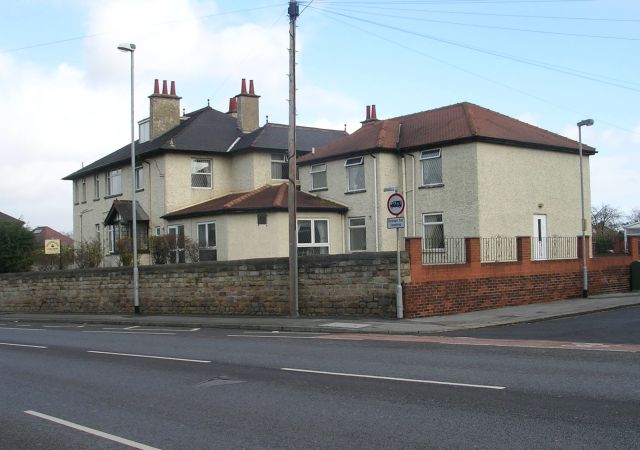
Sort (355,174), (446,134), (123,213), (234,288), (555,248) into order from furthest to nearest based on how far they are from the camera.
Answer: (123,213)
(355,174)
(446,134)
(555,248)
(234,288)

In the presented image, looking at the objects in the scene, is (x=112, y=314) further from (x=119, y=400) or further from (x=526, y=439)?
(x=526, y=439)

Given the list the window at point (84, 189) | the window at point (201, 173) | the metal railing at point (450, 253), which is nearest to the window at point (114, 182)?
the window at point (84, 189)

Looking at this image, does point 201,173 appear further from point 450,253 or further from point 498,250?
point 450,253

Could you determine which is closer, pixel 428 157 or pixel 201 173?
pixel 428 157

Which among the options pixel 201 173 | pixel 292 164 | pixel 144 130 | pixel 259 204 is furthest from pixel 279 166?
pixel 292 164

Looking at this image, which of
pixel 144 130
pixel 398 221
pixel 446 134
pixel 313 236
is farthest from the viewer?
pixel 144 130

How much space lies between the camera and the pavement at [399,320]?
17.8 m

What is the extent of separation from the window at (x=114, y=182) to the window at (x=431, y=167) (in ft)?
61.6

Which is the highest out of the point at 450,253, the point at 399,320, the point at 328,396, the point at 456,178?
the point at 456,178

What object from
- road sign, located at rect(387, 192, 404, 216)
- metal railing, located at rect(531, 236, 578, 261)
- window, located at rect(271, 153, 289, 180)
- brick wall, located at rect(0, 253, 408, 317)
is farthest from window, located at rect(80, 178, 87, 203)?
road sign, located at rect(387, 192, 404, 216)

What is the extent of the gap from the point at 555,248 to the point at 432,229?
507cm

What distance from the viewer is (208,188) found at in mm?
36219

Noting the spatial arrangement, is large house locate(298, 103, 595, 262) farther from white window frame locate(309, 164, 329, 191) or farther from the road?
the road

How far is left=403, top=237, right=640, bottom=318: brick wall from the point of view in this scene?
1994cm
